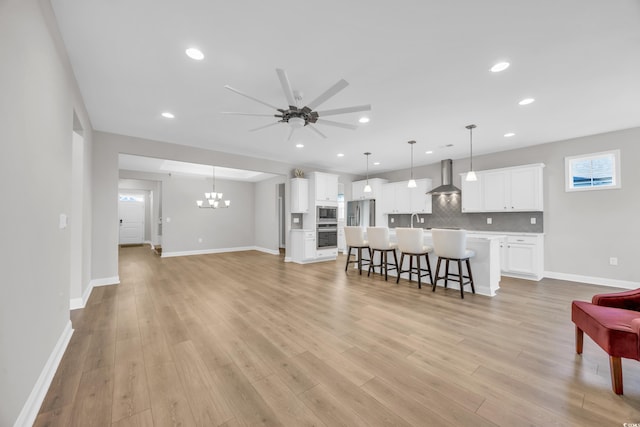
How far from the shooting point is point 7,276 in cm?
122

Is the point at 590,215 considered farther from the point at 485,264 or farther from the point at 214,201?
the point at 214,201

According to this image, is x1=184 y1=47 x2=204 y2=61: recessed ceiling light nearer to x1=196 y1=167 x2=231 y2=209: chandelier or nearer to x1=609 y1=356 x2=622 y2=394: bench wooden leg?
x1=609 y1=356 x2=622 y2=394: bench wooden leg

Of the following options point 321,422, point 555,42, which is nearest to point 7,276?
point 321,422

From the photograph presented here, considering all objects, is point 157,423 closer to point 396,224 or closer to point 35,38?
point 35,38

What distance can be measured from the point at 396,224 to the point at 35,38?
7.57m

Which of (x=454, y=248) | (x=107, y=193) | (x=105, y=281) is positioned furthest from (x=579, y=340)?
(x=107, y=193)

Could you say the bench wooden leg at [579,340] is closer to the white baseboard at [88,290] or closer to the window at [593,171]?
the window at [593,171]

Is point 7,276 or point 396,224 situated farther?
point 396,224

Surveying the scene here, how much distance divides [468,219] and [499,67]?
14.3 feet

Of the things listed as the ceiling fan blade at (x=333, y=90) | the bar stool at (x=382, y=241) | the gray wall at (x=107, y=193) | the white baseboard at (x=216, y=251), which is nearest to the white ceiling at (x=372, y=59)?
the ceiling fan blade at (x=333, y=90)

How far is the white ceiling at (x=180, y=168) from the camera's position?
6216 mm

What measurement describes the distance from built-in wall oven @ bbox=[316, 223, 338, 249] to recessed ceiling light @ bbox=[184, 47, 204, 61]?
5.01m

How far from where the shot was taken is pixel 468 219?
237 inches

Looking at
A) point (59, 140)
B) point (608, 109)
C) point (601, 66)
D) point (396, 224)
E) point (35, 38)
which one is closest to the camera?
point (35, 38)
